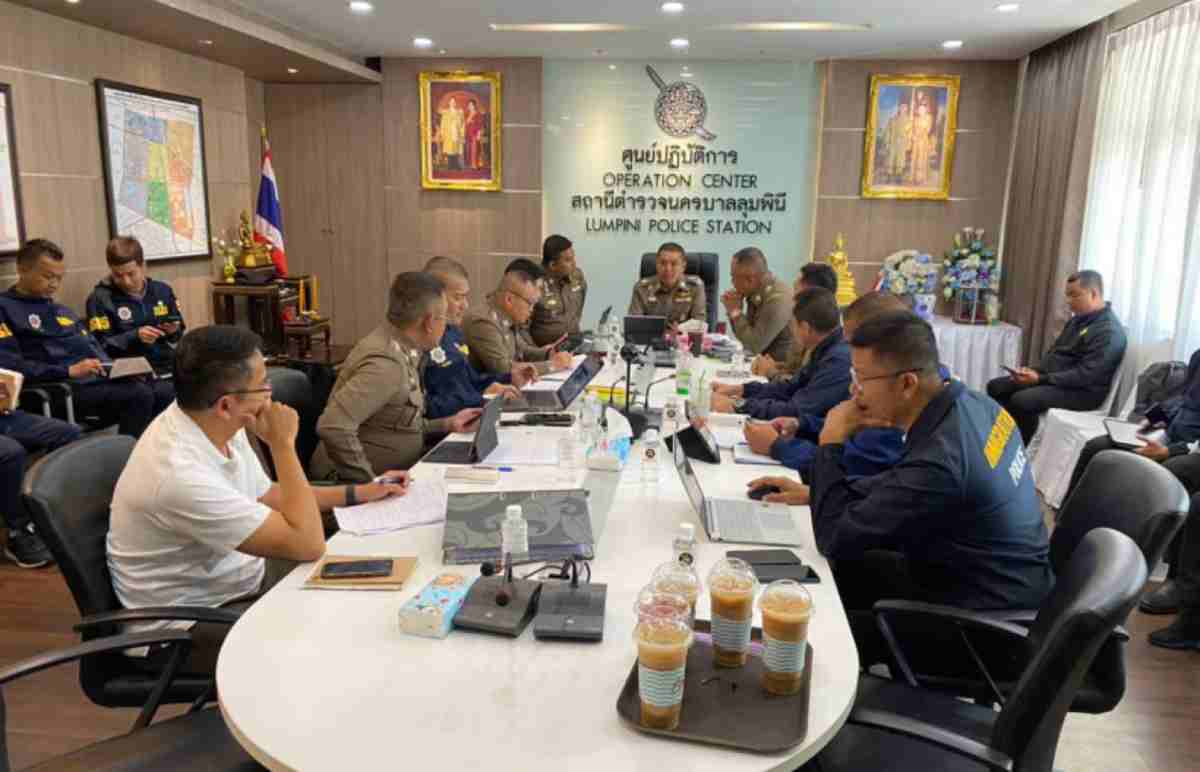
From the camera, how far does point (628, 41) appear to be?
656 centimetres

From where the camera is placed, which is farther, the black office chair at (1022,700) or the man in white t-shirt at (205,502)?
the man in white t-shirt at (205,502)

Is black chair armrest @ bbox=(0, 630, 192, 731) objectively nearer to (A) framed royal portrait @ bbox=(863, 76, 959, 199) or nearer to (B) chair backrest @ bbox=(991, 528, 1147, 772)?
(B) chair backrest @ bbox=(991, 528, 1147, 772)

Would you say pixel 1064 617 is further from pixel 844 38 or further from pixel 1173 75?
pixel 844 38

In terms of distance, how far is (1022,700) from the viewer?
4.20ft

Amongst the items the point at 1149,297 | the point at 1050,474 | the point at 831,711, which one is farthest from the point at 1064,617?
the point at 1149,297

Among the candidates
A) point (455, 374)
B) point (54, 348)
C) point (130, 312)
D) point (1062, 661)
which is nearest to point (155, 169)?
point (130, 312)

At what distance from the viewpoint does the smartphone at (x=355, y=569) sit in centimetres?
169

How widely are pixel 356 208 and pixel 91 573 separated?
21.8ft

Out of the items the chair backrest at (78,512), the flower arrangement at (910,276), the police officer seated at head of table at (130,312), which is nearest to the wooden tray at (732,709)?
the chair backrest at (78,512)

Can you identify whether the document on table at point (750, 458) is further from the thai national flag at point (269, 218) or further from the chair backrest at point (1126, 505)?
the thai national flag at point (269, 218)

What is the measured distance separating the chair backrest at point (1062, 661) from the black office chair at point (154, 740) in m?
1.36

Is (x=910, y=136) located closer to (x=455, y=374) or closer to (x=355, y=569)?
(x=455, y=374)

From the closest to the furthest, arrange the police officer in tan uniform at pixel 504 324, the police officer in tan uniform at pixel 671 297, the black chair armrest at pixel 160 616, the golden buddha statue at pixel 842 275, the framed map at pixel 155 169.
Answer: the black chair armrest at pixel 160 616
the police officer in tan uniform at pixel 504 324
the framed map at pixel 155 169
the police officer in tan uniform at pixel 671 297
the golden buddha statue at pixel 842 275

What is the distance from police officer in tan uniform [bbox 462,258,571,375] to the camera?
159 inches
